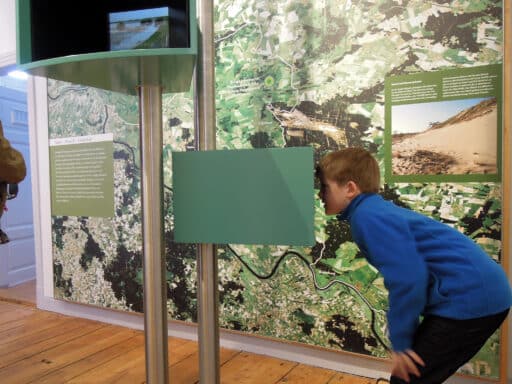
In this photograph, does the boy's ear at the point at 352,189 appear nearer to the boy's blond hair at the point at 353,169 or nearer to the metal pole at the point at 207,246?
the boy's blond hair at the point at 353,169

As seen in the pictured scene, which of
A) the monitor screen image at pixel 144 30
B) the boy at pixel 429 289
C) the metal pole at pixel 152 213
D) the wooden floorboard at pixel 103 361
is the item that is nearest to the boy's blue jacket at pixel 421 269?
the boy at pixel 429 289

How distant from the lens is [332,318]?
1.98 metres

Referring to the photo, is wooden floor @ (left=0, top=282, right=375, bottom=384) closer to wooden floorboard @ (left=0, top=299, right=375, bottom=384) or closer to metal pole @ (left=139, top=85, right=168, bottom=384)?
wooden floorboard @ (left=0, top=299, right=375, bottom=384)

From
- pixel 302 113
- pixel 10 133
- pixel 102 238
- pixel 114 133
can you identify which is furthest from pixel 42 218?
pixel 302 113

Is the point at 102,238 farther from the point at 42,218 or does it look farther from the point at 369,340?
the point at 369,340

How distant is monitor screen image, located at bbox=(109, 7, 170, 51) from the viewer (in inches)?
43.0

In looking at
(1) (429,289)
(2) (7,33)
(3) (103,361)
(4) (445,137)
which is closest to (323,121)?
(4) (445,137)

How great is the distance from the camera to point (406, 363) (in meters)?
1.13

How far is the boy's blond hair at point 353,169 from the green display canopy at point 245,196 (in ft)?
1.03

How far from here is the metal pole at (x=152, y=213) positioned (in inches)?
43.1

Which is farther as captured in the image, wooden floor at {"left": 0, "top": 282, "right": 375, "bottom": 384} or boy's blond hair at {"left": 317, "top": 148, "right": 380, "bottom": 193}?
wooden floor at {"left": 0, "top": 282, "right": 375, "bottom": 384}

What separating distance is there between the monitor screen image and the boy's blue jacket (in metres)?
0.72

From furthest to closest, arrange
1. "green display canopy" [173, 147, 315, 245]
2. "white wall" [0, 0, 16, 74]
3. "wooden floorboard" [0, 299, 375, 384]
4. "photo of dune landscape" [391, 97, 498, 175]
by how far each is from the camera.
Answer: "white wall" [0, 0, 16, 74] < "wooden floorboard" [0, 299, 375, 384] < "photo of dune landscape" [391, 97, 498, 175] < "green display canopy" [173, 147, 315, 245]

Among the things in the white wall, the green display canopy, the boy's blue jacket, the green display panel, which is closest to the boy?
the boy's blue jacket
